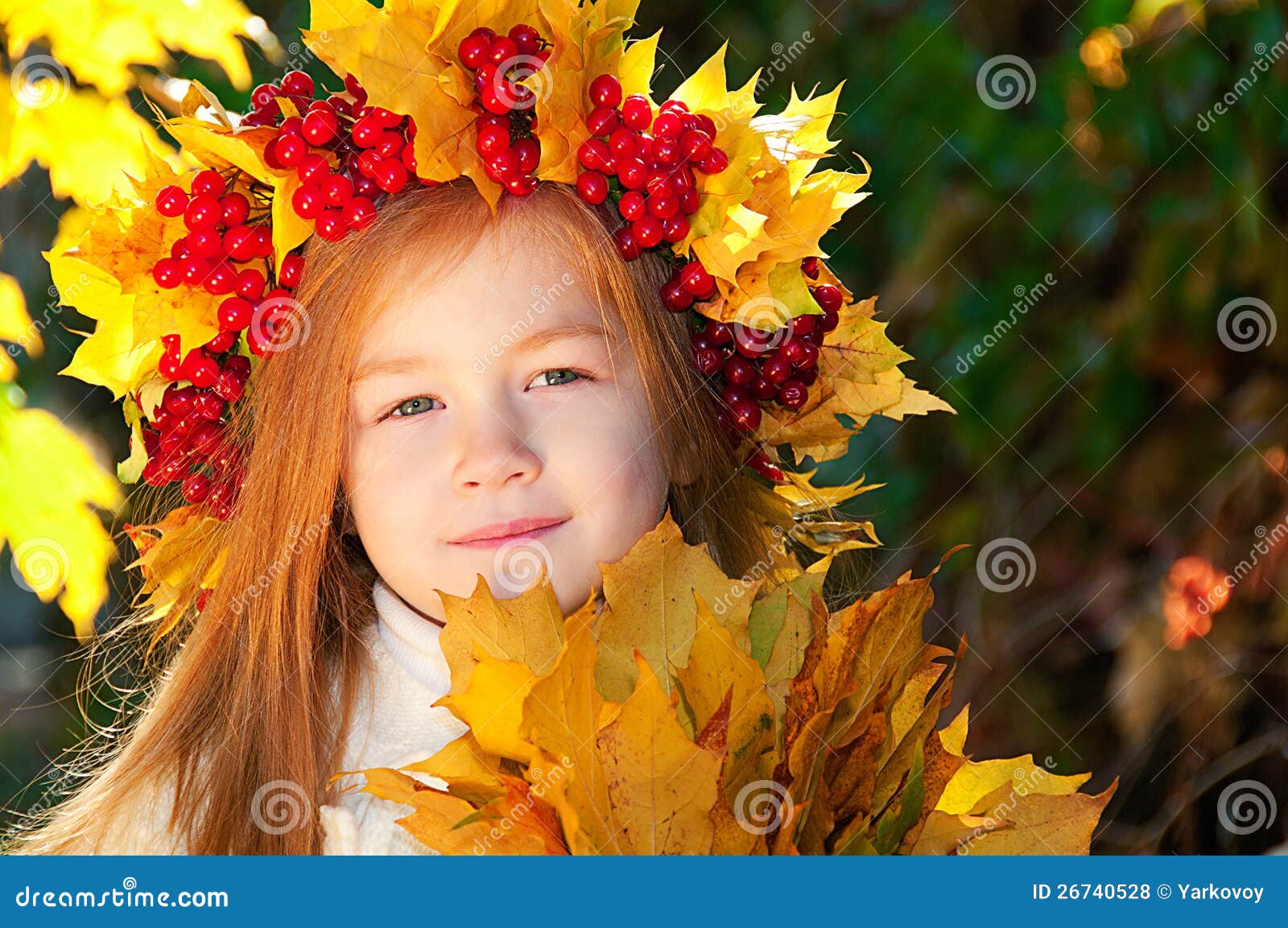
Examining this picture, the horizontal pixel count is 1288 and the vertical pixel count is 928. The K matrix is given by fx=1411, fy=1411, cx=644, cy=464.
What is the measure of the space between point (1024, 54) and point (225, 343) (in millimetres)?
1008

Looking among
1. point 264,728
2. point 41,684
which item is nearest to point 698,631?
point 264,728

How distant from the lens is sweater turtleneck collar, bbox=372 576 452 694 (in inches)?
34.2

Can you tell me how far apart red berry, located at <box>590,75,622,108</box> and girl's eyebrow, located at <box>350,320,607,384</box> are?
0.43 feet

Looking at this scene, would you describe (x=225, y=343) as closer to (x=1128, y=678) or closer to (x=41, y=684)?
→ (x=41, y=684)

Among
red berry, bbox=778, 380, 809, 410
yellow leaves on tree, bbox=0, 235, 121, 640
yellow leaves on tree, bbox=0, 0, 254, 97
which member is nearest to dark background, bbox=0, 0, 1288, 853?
yellow leaves on tree, bbox=0, 0, 254, 97

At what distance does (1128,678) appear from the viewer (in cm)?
152

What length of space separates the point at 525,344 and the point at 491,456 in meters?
0.07

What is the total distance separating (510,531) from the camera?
2.68ft

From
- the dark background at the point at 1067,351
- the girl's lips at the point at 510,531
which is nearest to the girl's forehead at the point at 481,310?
the girl's lips at the point at 510,531

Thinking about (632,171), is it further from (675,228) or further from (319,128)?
(319,128)

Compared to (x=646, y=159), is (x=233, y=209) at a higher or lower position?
lower

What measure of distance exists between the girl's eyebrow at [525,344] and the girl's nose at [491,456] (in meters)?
0.04

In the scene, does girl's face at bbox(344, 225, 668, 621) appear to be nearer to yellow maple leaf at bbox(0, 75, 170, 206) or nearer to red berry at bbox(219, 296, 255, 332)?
red berry at bbox(219, 296, 255, 332)

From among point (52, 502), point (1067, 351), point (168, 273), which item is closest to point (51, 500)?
point (52, 502)
